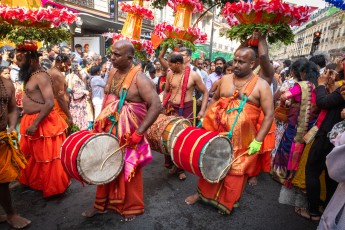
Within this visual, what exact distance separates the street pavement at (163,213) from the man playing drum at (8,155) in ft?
0.49

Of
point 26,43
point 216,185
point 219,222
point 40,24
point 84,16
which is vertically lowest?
point 219,222

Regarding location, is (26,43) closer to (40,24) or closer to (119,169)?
(40,24)

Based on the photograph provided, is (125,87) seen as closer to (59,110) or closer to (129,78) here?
(129,78)

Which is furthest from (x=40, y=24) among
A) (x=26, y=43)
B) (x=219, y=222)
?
(x=219, y=222)

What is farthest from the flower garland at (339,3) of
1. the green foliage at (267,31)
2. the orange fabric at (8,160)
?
the orange fabric at (8,160)

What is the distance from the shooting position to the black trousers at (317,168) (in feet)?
10.1

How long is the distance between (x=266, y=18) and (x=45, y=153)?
3.32 m

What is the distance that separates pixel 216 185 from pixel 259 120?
105 centimetres

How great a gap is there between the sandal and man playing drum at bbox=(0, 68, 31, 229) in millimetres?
3403

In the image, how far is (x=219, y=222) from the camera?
3.34 meters

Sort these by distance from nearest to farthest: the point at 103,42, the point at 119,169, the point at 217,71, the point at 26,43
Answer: the point at 119,169, the point at 26,43, the point at 217,71, the point at 103,42

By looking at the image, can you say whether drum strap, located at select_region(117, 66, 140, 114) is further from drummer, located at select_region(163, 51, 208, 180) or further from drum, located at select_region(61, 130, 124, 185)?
drummer, located at select_region(163, 51, 208, 180)

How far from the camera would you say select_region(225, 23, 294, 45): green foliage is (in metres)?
3.15

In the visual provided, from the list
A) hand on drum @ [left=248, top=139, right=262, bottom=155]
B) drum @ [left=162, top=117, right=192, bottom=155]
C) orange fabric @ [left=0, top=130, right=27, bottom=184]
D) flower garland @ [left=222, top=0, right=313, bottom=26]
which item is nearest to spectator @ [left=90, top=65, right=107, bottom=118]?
drum @ [left=162, top=117, right=192, bottom=155]
